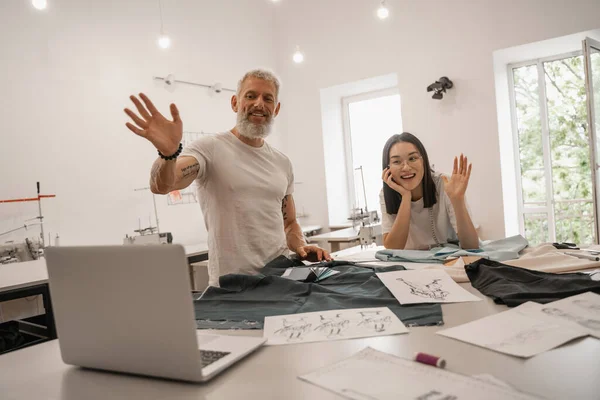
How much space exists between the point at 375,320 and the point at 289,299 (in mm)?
308

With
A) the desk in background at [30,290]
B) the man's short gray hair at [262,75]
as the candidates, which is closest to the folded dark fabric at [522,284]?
the man's short gray hair at [262,75]

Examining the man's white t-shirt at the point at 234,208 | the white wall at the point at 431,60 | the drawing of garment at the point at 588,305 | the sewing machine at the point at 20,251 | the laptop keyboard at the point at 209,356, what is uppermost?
the white wall at the point at 431,60

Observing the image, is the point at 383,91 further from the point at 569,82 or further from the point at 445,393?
the point at 445,393

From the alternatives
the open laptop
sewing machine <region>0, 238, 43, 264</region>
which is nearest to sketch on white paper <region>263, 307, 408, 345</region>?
the open laptop

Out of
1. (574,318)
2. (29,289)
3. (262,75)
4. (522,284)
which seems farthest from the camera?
(29,289)

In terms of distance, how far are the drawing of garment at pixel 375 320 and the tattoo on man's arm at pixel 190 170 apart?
3.06 feet

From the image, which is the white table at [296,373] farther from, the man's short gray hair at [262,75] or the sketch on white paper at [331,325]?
the man's short gray hair at [262,75]

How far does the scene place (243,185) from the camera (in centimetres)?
201

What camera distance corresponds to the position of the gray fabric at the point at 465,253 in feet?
6.17

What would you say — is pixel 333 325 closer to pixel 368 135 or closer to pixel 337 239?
pixel 337 239

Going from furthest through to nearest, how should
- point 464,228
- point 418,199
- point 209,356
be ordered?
1. point 418,199
2. point 464,228
3. point 209,356

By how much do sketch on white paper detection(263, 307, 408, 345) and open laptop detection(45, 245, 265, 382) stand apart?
0.10 meters

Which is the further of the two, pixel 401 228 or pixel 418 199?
pixel 418 199

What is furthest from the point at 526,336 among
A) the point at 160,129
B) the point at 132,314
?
the point at 160,129
